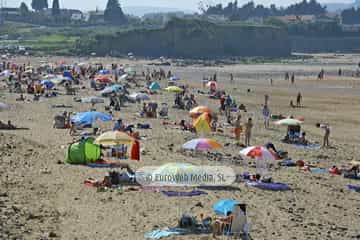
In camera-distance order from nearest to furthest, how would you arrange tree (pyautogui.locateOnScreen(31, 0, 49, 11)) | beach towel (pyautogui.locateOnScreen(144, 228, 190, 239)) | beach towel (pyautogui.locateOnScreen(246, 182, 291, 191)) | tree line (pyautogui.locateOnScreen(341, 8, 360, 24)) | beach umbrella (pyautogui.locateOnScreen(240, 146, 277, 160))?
beach towel (pyautogui.locateOnScreen(144, 228, 190, 239)) < beach umbrella (pyautogui.locateOnScreen(240, 146, 277, 160)) < beach towel (pyautogui.locateOnScreen(246, 182, 291, 191)) < tree line (pyautogui.locateOnScreen(341, 8, 360, 24)) < tree (pyautogui.locateOnScreen(31, 0, 49, 11))

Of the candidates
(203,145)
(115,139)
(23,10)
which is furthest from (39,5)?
(203,145)

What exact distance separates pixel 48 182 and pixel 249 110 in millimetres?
21898

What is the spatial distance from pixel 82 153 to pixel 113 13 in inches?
6179

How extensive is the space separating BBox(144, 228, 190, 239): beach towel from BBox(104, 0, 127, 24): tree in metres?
160

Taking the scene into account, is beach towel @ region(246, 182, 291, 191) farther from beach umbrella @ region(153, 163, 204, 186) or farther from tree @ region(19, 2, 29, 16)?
tree @ region(19, 2, 29, 16)

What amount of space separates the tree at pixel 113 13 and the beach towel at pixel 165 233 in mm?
159663

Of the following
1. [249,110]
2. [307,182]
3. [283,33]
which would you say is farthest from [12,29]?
[307,182]

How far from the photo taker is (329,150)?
24562mm

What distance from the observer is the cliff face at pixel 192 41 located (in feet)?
356

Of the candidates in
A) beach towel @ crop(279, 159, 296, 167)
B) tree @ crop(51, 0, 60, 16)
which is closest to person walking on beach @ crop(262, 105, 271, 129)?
beach towel @ crop(279, 159, 296, 167)

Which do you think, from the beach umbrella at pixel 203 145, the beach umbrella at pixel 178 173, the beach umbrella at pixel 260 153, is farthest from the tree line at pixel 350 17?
the beach umbrella at pixel 178 173

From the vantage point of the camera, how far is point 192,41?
373 ft

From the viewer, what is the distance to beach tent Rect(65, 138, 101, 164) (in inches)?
758

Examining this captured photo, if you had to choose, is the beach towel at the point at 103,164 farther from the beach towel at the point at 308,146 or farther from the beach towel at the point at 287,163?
the beach towel at the point at 308,146
